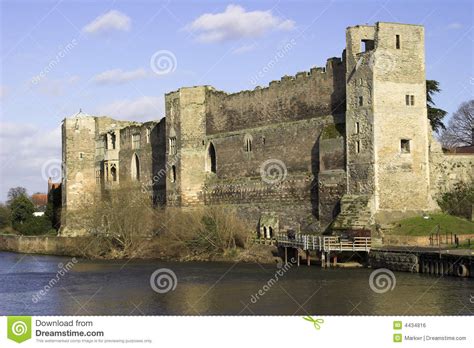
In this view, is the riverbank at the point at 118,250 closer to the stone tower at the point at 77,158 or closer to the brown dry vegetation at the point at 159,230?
the brown dry vegetation at the point at 159,230

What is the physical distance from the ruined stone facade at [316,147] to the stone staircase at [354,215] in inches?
2.2

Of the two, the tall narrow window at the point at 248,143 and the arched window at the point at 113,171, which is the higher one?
the tall narrow window at the point at 248,143

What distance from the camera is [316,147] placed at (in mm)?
47812

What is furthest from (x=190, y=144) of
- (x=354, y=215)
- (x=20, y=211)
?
(x=20, y=211)

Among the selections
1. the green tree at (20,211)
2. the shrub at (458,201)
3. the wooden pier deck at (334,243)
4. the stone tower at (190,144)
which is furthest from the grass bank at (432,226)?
the green tree at (20,211)

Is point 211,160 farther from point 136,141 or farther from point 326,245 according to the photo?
point 326,245

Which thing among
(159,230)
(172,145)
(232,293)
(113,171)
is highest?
(172,145)

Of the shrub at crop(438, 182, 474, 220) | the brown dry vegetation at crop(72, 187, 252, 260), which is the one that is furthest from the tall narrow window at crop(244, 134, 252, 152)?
the shrub at crop(438, 182, 474, 220)

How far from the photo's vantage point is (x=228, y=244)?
46.2m

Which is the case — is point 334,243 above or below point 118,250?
above

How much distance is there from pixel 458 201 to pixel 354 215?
6.54 m

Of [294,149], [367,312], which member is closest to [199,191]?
[294,149]

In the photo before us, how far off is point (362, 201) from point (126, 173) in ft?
91.7

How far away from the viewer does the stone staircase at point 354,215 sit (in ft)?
136
